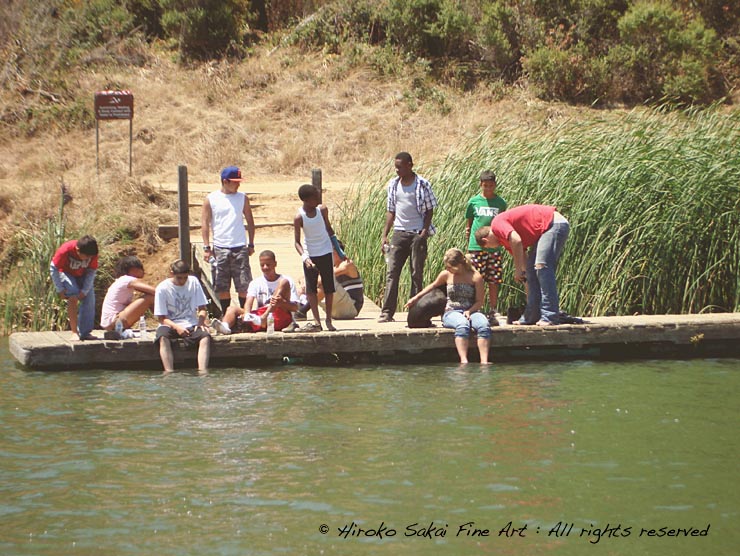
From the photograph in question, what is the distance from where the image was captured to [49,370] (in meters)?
11.7

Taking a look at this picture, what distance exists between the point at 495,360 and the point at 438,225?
2490 mm

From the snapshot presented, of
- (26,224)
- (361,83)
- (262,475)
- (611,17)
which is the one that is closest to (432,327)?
(262,475)

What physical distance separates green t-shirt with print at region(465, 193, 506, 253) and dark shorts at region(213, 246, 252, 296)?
7.41ft

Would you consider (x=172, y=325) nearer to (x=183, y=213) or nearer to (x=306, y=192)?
(x=306, y=192)

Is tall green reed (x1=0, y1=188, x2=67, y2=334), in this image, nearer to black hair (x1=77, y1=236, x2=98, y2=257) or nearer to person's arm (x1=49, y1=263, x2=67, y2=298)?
person's arm (x1=49, y1=263, x2=67, y2=298)

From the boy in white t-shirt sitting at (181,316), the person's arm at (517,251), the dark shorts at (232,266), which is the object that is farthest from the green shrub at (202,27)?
the person's arm at (517,251)

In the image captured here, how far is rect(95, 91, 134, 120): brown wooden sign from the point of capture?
21000mm

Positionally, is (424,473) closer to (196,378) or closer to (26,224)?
(196,378)

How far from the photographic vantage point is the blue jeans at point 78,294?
37.9 feet

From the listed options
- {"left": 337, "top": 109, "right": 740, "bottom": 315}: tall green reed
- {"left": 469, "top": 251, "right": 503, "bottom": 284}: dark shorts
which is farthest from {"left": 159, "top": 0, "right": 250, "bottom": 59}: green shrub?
{"left": 469, "top": 251, "right": 503, "bottom": 284}: dark shorts

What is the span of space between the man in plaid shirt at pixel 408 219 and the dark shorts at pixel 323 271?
979mm

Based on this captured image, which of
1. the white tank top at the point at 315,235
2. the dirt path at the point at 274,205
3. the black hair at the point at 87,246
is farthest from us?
the dirt path at the point at 274,205

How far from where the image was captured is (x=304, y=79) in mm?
29188

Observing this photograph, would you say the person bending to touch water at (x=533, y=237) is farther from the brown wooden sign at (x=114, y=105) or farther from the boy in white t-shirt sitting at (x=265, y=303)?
the brown wooden sign at (x=114, y=105)
